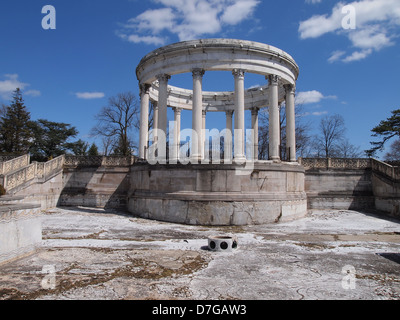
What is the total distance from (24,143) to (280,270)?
45493 millimetres

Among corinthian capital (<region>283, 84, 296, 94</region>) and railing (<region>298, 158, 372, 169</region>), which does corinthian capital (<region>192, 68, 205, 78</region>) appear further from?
railing (<region>298, 158, 372, 169</region>)

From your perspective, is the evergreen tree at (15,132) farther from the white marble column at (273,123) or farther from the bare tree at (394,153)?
the bare tree at (394,153)

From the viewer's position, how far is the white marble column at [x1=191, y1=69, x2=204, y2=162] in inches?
787

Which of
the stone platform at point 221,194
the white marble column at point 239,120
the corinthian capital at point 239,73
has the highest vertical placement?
the corinthian capital at point 239,73

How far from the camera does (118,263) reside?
883cm

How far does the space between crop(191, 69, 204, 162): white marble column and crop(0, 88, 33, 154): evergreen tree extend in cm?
3267

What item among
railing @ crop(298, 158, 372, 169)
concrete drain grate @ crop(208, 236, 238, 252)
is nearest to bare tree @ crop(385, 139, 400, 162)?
railing @ crop(298, 158, 372, 169)

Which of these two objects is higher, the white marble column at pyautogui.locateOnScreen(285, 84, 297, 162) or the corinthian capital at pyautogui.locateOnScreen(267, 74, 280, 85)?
the corinthian capital at pyautogui.locateOnScreen(267, 74, 280, 85)

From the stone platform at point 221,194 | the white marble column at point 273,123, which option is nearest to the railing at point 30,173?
the stone platform at point 221,194

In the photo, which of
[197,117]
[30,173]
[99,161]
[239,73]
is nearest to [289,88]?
[239,73]

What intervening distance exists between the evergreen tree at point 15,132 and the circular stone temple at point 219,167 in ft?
94.1

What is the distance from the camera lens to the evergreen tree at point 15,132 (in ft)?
141

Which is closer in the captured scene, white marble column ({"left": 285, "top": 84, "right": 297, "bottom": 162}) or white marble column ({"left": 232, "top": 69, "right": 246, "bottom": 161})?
white marble column ({"left": 232, "top": 69, "right": 246, "bottom": 161})
